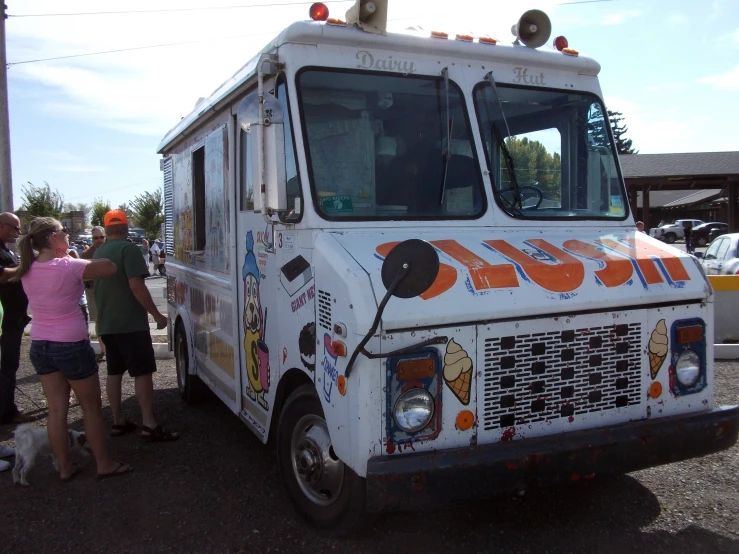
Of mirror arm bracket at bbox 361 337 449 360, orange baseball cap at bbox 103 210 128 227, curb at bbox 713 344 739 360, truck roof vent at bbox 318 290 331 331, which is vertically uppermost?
orange baseball cap at bbox 103 210 128 227

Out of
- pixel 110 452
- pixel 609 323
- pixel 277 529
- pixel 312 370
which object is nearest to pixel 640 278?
pixel 609 323

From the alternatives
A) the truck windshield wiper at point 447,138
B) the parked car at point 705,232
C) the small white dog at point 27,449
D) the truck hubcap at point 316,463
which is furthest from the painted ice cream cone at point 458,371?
the parked car at point 705,232

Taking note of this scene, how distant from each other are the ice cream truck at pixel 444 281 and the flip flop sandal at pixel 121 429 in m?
1.56

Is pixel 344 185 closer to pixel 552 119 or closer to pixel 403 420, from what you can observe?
pixel 403 420

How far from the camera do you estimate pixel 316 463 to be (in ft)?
11.1

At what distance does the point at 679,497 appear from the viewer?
12.9ft

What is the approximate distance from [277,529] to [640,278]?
2.36m

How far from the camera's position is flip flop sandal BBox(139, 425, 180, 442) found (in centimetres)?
518

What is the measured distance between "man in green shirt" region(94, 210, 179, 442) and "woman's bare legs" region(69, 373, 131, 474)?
0.63 meters

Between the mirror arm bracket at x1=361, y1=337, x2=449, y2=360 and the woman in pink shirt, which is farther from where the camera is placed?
the woman in pink shirt

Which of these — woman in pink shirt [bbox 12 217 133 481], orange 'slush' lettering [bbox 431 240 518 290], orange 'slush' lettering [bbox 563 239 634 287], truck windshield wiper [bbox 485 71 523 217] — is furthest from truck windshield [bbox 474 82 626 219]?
woman in pink shirt [bbox 12 217 133 481]

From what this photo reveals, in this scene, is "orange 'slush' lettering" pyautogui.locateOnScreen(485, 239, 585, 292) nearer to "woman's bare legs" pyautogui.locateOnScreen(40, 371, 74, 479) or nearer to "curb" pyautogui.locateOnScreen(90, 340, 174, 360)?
"woman's bare legs" pyautogui.locateOnScreen(40, 371, 74, 479)

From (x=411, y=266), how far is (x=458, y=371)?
0.56 metres

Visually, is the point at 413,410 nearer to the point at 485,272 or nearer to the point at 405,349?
the point at 405,349
